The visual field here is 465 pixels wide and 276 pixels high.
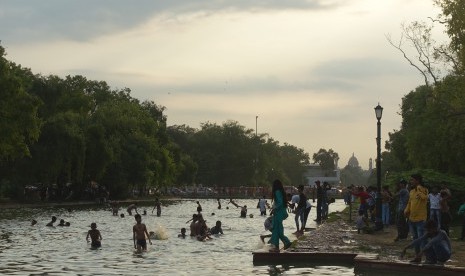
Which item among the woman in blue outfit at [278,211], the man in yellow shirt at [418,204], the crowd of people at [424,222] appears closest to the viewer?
the crowd of people at [424,222]

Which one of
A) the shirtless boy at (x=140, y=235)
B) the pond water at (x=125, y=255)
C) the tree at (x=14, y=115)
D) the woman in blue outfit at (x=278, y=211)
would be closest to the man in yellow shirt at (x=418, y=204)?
the pond water at (x=125, y=255)

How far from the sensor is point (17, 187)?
232 feet

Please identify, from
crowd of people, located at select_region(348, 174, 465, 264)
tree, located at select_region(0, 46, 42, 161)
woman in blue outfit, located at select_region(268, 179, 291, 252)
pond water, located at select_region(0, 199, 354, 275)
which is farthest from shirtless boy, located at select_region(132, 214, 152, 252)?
tree, located at select_region(0, 46, 42, 161)

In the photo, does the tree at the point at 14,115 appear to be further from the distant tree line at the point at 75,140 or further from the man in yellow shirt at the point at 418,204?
the man in yellow shirt at the point at 418,204

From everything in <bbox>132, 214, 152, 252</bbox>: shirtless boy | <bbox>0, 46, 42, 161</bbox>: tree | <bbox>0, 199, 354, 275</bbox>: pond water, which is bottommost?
<bbox>0, 199, 354, 275</bbox>: pond water

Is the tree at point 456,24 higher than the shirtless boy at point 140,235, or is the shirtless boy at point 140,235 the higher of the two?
the tree at point 456,24

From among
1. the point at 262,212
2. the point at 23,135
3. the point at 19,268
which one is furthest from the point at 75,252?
the point at 23,135

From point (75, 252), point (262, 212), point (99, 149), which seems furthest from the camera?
point (99, 149)

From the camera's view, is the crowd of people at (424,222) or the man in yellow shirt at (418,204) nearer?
the crowd of people at (424,222)

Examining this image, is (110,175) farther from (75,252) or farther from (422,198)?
(422,198)

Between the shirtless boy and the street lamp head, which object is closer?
the shirtless boy

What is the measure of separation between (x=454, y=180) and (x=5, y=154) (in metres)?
37.8

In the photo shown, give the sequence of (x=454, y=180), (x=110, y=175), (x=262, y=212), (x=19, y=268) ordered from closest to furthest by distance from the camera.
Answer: (x=19, y=268), (x=454, y=180), (x=262, y=212), (x=110, y=175)

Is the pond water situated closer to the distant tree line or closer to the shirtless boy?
the shirtless boy
